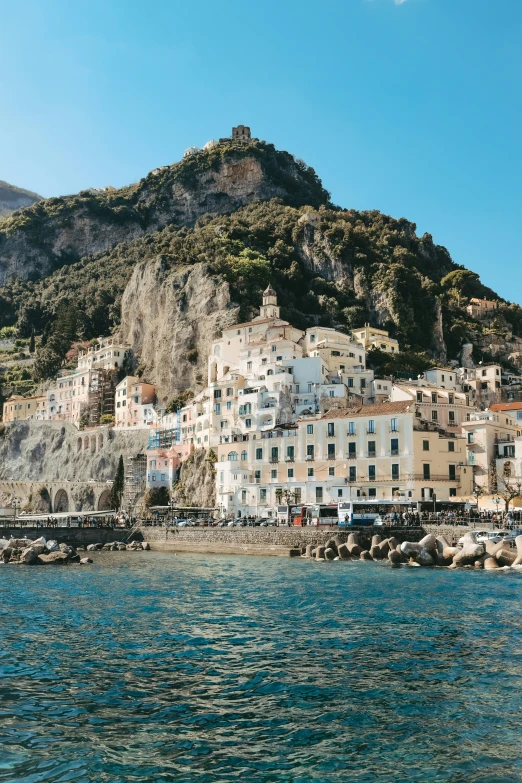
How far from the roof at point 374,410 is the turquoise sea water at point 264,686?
95.7 ft

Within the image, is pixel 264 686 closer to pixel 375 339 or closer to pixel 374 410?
pixel 374 410

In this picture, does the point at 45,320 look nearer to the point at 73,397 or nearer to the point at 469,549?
the point at 73,397

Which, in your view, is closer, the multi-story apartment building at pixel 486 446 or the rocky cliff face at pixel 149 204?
the multi-story apartment building at pixel 486 446

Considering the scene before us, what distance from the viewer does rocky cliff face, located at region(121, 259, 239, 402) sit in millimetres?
95812

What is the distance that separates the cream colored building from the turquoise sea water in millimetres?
66490

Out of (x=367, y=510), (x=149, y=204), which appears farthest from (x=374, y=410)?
(x=149, y=204)

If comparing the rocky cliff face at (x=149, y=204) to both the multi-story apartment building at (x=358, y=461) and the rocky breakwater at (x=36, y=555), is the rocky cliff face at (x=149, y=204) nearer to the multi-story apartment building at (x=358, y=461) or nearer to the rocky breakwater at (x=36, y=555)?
the multi-story apartment building at (x=358, y=461)

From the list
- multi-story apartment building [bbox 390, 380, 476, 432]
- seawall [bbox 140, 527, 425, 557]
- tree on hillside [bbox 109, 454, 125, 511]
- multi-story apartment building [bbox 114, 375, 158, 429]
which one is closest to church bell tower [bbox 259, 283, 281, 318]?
multi-story apartment building [bbox 114, 375, 158, 429]

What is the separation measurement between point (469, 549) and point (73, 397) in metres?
81.2

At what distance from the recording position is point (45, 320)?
146m

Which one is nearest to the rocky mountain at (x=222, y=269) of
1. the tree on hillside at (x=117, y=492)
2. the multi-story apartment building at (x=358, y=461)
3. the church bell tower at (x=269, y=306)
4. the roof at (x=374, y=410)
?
the church bell tower at (x=269, y=306)

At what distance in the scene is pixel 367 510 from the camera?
54562 millimetres

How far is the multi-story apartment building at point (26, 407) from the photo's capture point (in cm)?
11762

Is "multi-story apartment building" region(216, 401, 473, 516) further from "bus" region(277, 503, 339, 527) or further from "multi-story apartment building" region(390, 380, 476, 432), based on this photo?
"multi-story apartment building" region(390, 380, 476, 432)
